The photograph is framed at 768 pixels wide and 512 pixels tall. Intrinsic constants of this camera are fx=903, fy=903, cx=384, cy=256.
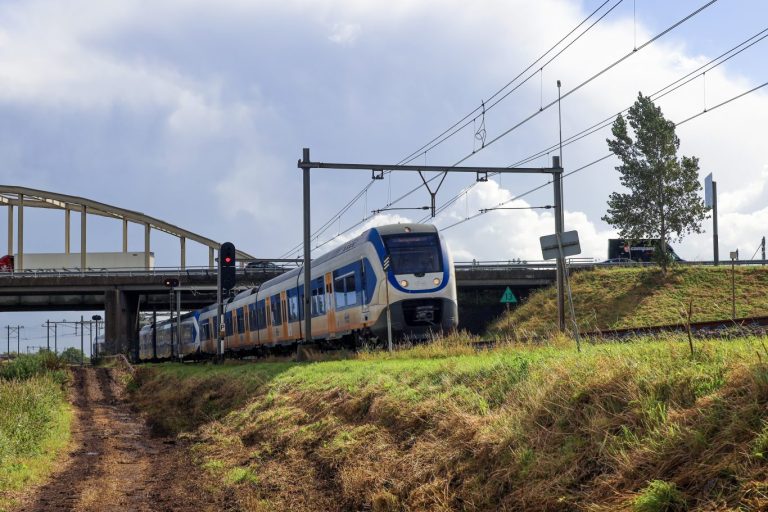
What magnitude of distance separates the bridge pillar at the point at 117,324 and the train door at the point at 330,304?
35168mm

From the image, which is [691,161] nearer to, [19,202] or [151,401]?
[151,401]

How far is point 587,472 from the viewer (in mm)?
7312

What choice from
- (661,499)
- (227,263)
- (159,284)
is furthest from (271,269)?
(661,499)

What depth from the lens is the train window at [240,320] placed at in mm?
42594

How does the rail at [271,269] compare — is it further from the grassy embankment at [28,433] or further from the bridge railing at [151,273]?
the grassy embankment at [28,433]

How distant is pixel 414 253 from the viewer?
83.8 feet

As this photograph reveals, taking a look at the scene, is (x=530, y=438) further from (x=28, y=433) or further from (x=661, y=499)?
(x=28, y=433)

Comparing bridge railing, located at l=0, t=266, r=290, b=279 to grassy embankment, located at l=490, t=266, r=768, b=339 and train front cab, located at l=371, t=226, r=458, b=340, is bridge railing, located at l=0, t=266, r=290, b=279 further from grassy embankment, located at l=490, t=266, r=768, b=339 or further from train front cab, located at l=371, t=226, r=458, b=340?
train front cab, located at l=371, t=226, r=458, b=340

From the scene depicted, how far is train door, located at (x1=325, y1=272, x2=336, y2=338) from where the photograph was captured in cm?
2841

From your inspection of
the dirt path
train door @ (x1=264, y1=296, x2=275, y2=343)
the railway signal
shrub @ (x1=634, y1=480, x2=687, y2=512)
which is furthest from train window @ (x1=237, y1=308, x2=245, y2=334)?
shrub @ (x1=634, y1=480, x2=687, y2=512)

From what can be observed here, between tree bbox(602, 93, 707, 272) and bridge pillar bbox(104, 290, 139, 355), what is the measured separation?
1322 inches

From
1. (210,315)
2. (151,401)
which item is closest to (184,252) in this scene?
(210,315)

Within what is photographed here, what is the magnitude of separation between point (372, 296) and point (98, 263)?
214 feet

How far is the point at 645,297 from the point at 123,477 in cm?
4336
